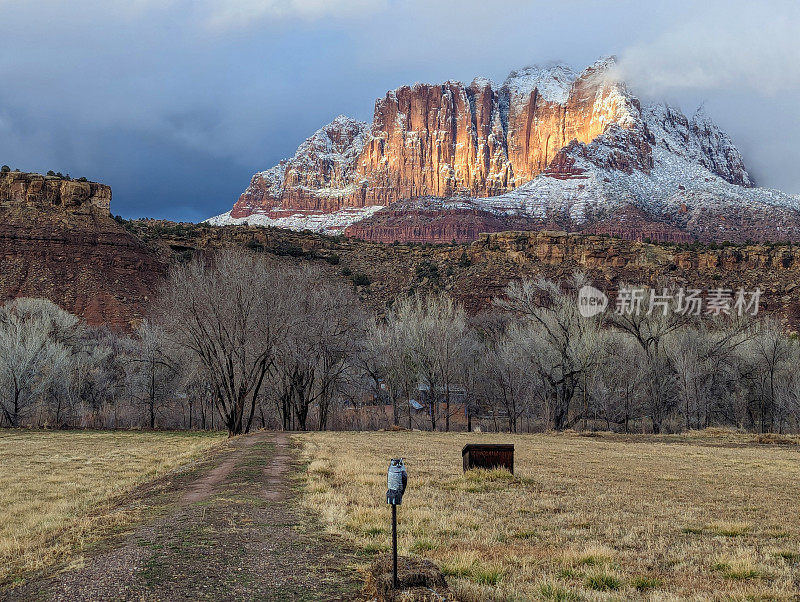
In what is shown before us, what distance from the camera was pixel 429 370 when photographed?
43.4 m

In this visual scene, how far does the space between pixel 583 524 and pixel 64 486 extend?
13384mm

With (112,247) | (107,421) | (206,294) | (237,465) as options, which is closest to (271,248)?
(112,247)

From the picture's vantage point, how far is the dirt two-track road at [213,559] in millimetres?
6059

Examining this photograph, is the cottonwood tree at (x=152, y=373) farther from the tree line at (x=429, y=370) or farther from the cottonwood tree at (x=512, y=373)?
the cottonwood tree at (x=512, y=373)

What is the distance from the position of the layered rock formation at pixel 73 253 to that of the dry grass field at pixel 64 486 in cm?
3143

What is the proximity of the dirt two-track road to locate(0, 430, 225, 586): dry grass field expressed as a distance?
75 cm

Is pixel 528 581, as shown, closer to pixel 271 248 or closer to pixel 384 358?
pixel 384 358

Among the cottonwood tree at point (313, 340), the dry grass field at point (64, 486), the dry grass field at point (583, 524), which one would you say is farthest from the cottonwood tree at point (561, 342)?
the dry grass field at point (64, 486)

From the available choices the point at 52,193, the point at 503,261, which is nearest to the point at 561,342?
the point at 503,261

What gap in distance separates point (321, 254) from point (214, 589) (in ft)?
255

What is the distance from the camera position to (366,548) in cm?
792

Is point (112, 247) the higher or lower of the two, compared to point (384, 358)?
higher

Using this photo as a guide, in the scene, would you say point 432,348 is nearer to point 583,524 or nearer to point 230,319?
point 230,319

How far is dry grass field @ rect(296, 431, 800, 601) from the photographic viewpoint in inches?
264
